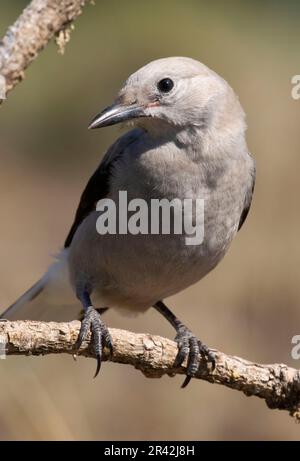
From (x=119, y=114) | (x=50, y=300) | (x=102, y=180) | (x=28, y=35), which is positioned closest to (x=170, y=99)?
(x=119, y=114)

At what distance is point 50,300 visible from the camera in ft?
22.4

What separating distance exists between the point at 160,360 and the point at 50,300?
2005 mm

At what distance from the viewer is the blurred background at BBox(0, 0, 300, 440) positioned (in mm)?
8086

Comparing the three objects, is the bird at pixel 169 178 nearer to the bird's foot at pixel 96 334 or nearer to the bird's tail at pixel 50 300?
the bird's foot at pixel 96 334

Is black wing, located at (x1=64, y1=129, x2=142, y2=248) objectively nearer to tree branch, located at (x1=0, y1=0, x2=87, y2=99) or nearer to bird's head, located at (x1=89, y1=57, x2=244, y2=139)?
bird's head, located at (x1=89, y1=57, x2=244, y2=139)

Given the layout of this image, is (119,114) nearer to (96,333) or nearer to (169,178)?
(169,178)

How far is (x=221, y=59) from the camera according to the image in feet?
39.4

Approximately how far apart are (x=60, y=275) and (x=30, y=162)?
546 centimetres

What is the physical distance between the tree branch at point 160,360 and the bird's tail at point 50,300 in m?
1.57

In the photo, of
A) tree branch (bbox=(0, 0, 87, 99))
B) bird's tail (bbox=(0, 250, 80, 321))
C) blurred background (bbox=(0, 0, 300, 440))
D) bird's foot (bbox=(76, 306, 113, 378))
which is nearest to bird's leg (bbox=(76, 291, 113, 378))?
bird's foot (bbox=(76, 306, 113, 378))

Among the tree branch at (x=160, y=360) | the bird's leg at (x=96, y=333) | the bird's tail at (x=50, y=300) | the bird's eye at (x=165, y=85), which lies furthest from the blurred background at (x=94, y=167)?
the bird's eye at (x=165, y=85)

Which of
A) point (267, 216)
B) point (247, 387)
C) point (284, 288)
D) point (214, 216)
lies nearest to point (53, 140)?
point (267, 216)

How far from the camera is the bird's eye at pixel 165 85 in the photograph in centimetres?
554

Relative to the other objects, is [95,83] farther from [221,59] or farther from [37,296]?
[37,296]
